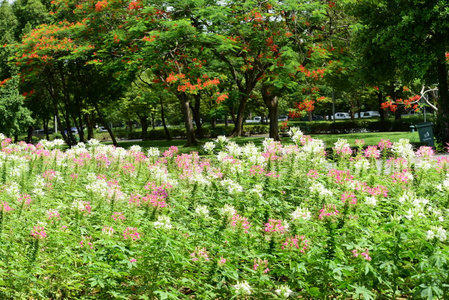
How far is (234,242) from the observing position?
4035 millimetres

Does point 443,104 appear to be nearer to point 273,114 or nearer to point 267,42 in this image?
point 267,42

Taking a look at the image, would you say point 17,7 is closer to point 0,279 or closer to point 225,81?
point 225,81

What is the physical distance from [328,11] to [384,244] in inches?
683

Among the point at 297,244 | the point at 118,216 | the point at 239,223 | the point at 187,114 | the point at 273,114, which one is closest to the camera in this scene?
the point at 297,244

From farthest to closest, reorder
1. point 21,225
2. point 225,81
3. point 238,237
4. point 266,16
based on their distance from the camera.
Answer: point 225,81, point 266,16, point 21,225, point 238,237

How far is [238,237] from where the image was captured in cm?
397

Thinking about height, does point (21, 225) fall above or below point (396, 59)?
below

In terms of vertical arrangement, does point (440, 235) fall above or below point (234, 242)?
above

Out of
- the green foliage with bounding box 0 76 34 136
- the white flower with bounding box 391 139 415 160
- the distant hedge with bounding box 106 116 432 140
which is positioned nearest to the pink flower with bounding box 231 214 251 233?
the white flower with bounding box 391 139 415 160

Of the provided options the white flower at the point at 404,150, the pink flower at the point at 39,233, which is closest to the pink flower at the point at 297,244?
the pink flower at the point at 39,233

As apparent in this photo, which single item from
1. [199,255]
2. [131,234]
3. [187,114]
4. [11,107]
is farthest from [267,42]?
[11,107]

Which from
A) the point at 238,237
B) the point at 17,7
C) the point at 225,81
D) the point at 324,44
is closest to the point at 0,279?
the point at 238,237

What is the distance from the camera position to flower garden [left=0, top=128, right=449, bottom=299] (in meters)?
3.40

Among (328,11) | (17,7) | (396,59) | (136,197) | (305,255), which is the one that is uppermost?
(17,7)
